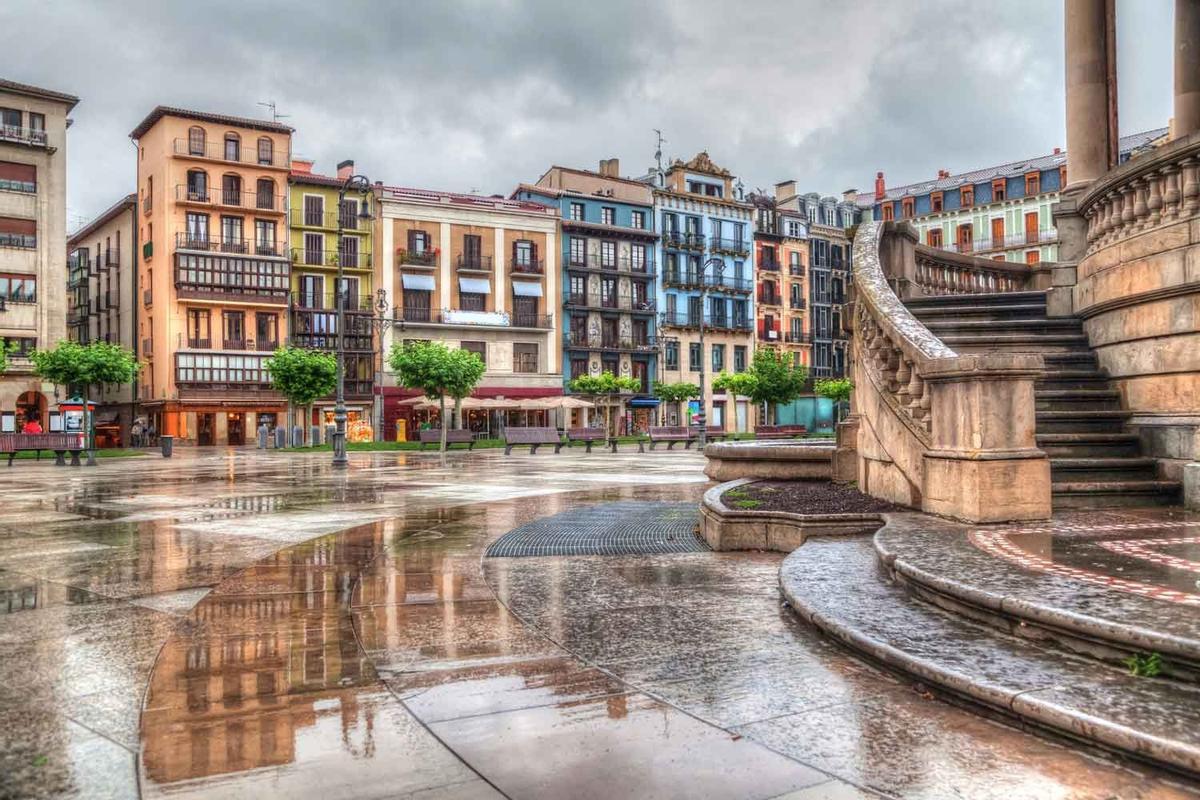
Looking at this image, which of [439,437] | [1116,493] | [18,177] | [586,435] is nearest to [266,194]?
[18,177]

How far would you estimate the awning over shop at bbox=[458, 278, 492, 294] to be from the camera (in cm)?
5578

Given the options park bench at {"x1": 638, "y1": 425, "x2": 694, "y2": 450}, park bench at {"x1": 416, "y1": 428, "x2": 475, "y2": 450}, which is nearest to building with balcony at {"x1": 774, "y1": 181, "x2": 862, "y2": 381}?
park bench at {"x1": 638, "y1": 425, "x2": 694, "y2": 450}

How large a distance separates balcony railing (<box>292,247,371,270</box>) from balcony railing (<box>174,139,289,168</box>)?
566 cm

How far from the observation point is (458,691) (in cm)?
362

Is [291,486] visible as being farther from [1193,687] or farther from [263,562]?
[1193,687]

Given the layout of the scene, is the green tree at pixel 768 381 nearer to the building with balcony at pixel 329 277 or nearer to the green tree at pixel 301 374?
the building with balcony at pixel 329 277

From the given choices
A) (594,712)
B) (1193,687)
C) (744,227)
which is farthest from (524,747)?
(744,227)

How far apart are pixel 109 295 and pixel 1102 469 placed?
224 ft

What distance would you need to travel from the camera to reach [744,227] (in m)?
67.3

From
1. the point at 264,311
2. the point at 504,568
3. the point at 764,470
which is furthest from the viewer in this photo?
the point at 264,311

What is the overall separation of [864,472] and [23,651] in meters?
6.70

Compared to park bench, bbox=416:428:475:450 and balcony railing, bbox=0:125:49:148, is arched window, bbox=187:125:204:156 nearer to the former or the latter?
balcony railing, bbox=0:125:49:148

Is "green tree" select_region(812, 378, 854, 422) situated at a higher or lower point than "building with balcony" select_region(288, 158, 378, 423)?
lower

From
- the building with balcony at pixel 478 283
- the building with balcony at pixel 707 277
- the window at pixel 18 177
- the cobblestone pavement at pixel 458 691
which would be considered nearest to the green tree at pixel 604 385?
the building with balcony at pixel 478 283
